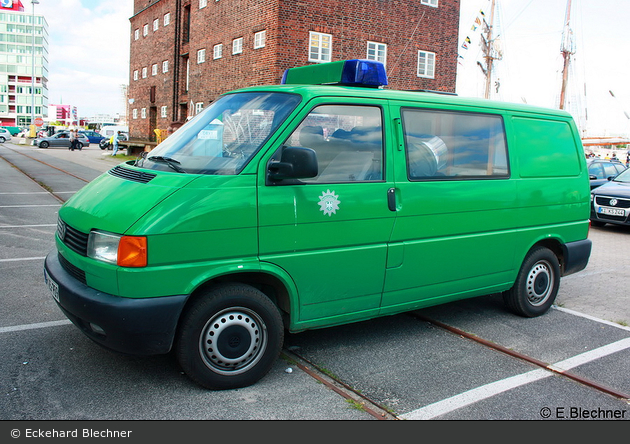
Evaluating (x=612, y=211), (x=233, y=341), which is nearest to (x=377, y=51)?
(x=612, y=211)

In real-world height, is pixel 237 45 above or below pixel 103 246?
above

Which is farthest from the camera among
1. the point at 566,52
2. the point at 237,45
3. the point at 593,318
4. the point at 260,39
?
the point at 566,52

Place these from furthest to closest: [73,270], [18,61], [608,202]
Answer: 1. [18,61]
2. [608,202]
3. [73,270]

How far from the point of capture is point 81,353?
434cm

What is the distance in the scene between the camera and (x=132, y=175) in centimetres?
405

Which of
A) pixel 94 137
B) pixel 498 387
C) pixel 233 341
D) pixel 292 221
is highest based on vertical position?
pixel 94 137

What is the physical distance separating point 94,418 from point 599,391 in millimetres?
3450

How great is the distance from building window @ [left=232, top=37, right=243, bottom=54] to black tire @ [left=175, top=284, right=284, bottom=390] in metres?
22.4

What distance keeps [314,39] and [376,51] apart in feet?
10.4

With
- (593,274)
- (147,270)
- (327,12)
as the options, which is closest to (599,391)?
(147,270)

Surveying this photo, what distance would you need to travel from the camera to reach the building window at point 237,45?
2449 cm

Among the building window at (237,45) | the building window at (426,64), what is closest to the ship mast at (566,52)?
the building window at (426,64)

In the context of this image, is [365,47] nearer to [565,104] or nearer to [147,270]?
[147,270]

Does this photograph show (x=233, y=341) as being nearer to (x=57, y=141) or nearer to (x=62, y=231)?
(x=62, y=231)
